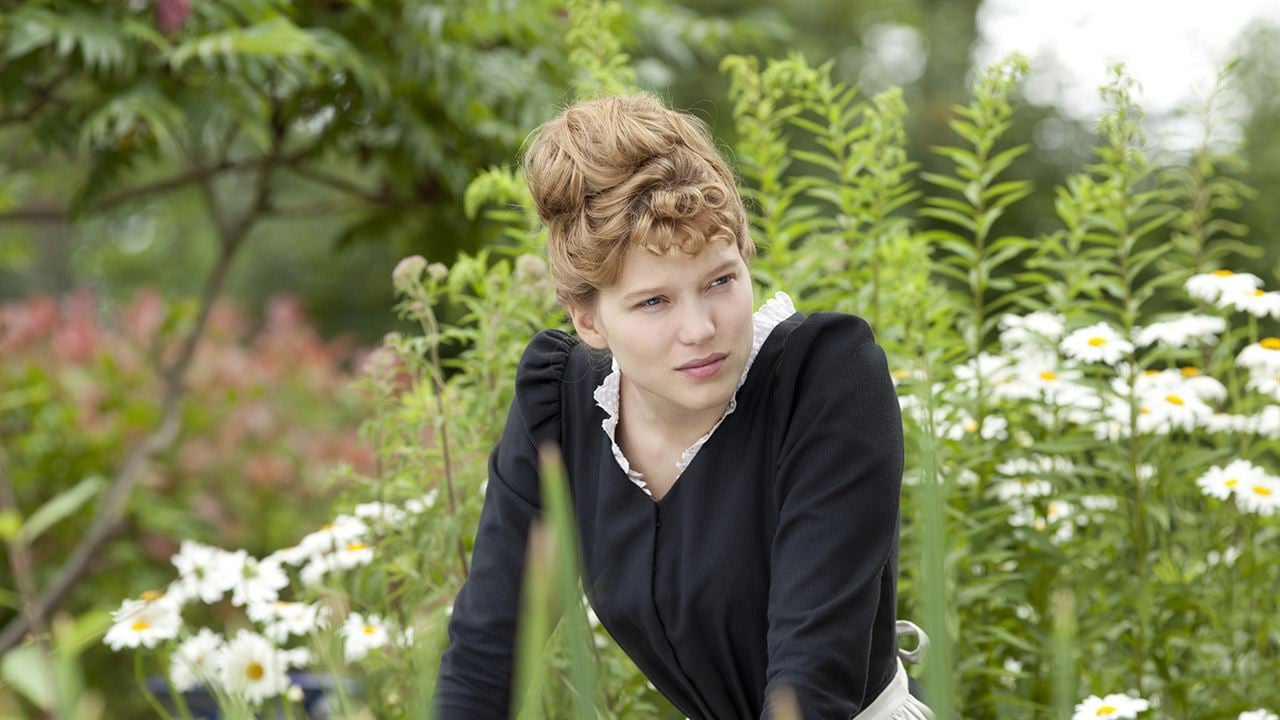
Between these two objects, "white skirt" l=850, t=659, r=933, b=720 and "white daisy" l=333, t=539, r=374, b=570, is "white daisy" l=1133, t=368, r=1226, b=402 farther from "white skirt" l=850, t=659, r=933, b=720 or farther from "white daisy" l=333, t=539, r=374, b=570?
"white daisy" l=333, t=539, r=374, b=570

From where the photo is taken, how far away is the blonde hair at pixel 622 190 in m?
1.51

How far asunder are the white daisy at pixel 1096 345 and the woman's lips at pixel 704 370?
3.74ft

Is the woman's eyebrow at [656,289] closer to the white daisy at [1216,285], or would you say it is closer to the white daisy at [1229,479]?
the white daisy at [1229,479]

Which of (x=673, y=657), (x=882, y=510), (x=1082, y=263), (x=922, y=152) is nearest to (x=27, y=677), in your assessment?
(x=882, y=510)

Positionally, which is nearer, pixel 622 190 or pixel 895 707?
pixel 622 190

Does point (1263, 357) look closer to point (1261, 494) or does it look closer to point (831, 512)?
point (1261, 494)

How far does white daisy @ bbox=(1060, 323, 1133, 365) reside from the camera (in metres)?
2.46

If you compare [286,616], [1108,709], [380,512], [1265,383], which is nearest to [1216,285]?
[1265,383]

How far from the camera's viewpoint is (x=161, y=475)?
18.1 ft

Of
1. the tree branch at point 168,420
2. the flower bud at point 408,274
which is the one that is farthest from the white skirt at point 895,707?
the tree branch at point 168,420

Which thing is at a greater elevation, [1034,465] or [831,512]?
[831,512]

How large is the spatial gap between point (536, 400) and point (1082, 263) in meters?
1.33

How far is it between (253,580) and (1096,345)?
1739 mm

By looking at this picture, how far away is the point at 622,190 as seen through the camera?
1.54 metres
